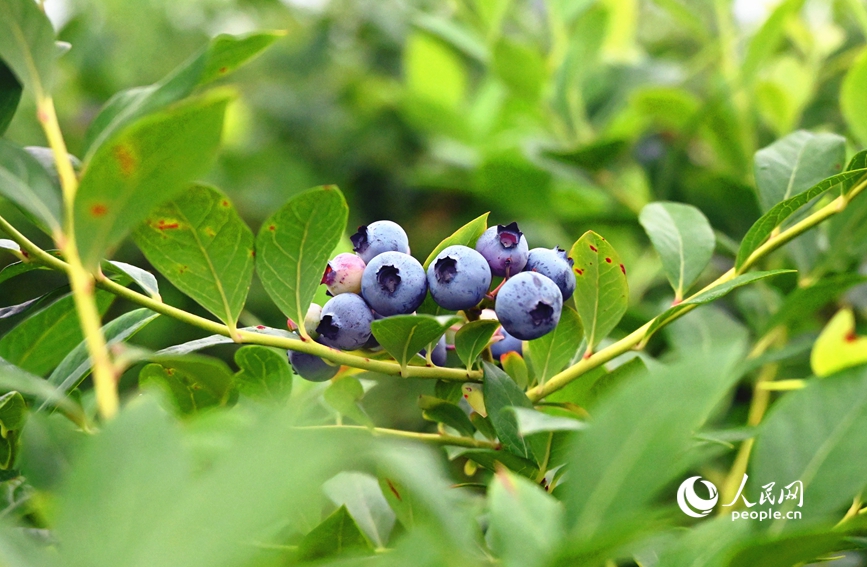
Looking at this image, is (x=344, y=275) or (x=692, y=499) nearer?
(x=344, y=275)

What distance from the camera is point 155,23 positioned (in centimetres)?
264

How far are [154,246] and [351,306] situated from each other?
17 cm

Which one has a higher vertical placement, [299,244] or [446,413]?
[299,244]

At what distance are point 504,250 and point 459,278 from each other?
0.06 meters

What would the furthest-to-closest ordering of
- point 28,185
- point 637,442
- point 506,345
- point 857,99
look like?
point 857,99
point 506,345
point 28,185
point 637,442

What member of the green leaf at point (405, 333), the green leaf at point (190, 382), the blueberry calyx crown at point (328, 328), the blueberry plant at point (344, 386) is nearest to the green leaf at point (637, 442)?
the blueberry plant at point (344, 386)

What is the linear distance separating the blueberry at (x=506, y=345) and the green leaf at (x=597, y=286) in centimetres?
7

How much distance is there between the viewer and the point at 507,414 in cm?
64

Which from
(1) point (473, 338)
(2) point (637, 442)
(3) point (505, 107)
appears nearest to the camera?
(2) point (637, 442)

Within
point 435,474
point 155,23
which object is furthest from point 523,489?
point 155,23

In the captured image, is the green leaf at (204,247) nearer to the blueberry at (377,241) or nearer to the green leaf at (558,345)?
the blueberry at (377,241)

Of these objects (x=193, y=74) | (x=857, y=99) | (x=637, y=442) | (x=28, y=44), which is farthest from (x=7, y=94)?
(x=857, y=99)

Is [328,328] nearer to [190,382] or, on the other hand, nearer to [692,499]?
[190,382]

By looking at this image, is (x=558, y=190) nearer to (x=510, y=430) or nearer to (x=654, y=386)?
(x=510, y=430)
